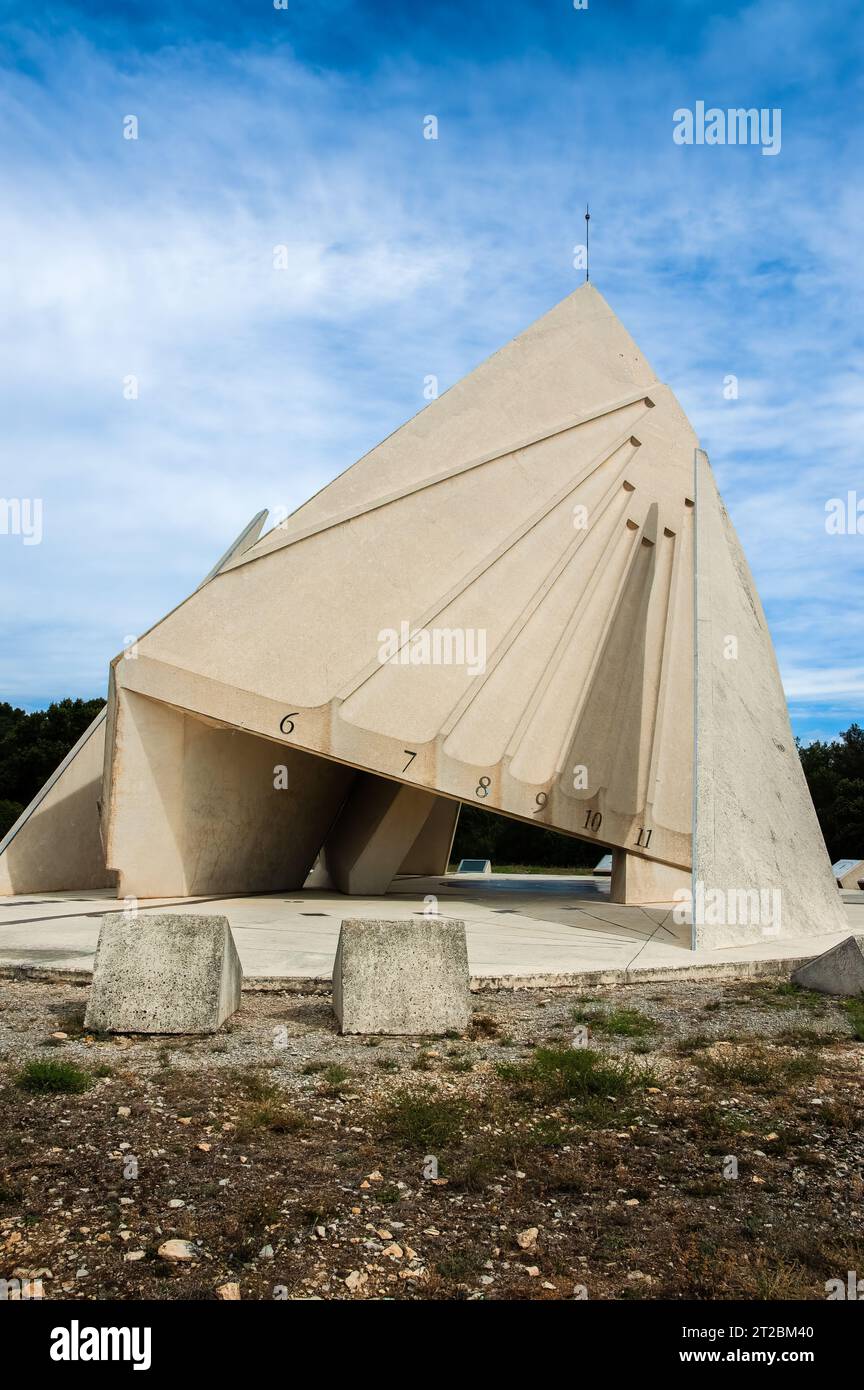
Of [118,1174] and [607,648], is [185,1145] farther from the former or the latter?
[607,648]

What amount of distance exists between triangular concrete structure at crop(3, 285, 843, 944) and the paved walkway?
2.96 feet

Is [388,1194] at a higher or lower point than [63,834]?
lower

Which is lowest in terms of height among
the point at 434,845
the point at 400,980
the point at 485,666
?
the point at 400,980

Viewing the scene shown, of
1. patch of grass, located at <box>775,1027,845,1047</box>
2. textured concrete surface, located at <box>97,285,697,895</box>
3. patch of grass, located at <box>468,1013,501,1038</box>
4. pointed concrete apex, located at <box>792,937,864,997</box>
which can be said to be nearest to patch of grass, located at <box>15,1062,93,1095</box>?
patch of grass, located at <box>468,1013,501,1038</box>

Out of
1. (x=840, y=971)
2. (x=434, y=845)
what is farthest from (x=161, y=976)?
(x=434, y=845)

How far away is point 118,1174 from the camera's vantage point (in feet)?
11.9

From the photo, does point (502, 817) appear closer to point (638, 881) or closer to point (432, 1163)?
point (638, 881)

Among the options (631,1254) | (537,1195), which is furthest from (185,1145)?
(631,1254)

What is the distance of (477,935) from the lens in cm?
997

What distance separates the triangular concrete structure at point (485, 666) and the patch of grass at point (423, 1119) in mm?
6188

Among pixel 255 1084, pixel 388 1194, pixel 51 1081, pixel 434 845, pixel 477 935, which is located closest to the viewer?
pixel 388 1194

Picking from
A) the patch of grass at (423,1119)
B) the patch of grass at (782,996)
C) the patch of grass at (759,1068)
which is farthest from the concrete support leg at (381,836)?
the patch of grass at (423,1119)

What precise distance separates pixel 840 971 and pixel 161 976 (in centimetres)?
490

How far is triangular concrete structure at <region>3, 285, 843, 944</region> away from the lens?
39.2 ft
